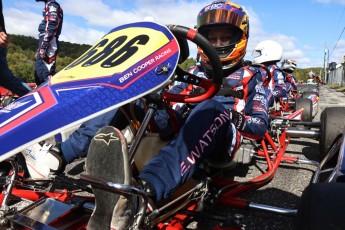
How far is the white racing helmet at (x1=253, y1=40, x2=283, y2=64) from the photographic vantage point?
5953 millimetres

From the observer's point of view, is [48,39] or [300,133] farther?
[48,39]

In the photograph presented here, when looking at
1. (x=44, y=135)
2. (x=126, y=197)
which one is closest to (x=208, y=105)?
(x=126, y=197)

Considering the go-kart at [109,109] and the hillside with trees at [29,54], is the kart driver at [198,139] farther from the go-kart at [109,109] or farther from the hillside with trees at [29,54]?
the hillside with trees at [29,54]

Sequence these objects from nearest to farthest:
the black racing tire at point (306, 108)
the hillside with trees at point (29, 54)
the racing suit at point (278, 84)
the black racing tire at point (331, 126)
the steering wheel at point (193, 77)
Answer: the steering wheel at point (193, 77)
the black racing tire at point (331, 126)
the black racing tire at point (306, 108)
the racing suit at point (278, 84)
the hillside with trees at point (29, 54)

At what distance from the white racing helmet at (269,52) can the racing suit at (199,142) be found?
13.1ft

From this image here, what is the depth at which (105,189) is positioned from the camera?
1062mm

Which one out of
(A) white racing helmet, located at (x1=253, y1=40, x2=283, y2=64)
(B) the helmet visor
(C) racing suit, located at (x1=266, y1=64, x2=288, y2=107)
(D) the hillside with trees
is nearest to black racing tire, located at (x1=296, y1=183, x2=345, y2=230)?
(B) the helmet visor

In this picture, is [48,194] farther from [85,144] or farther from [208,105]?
[208,105]

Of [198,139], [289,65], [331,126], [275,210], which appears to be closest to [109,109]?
[198,139]

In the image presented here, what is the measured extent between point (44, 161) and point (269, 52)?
491cm

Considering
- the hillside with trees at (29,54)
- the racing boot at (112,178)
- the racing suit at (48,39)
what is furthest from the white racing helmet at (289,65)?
the racing boot at (112,178)

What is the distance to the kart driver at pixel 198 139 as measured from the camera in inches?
44.4

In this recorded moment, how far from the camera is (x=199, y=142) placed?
4.79 ft

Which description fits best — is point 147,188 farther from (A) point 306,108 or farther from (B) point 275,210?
(A) point 306,108
